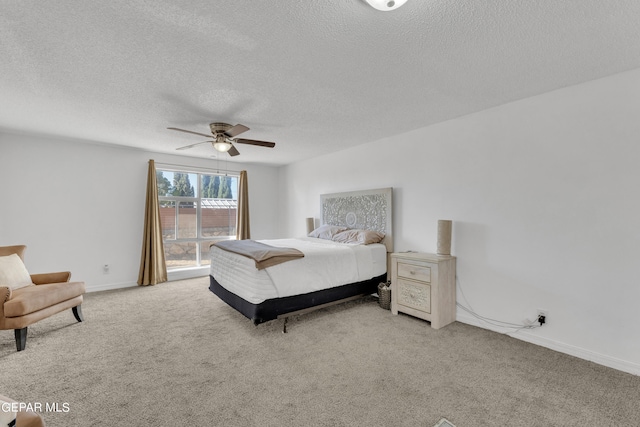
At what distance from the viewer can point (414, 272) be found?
3080 millimetres

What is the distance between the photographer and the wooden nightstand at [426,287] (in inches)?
114

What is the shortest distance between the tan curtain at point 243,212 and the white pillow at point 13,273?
10.6ft

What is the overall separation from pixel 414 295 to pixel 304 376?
5.26 feet

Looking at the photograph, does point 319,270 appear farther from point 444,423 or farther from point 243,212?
point 243,212

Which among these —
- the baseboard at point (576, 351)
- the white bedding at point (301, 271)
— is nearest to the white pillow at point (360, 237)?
the white bedding at point (301, 271)

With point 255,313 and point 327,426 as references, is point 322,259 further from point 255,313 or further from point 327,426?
point 327,426

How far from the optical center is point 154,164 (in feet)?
15.5

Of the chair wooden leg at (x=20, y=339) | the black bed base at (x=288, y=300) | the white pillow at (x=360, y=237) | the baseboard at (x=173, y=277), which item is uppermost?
the white pillow at (x=360, y=237)

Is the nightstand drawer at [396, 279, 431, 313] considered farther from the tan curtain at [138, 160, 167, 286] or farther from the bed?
the tan curtain at [138, 160, 167, 286]

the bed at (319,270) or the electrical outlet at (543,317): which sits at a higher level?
the bed at (319,270)

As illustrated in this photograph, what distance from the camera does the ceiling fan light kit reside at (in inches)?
53.2

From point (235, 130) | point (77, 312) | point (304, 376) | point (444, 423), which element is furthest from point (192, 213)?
point (444, 423)

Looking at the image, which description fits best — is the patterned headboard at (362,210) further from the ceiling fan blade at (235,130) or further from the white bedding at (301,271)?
the ceiling fan blade at (235,130)

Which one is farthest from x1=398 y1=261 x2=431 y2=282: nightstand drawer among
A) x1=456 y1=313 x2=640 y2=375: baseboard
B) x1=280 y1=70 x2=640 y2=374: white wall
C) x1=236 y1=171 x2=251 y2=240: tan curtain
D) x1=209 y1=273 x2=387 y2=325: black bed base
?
x1=236 y1=171 x2=251 y2=240: tan curtain
